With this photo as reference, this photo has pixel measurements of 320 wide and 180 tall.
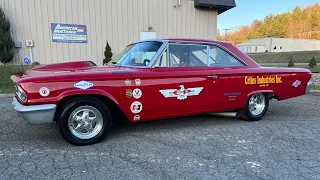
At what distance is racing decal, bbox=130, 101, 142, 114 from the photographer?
11.0ft

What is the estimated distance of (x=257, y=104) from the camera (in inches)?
180

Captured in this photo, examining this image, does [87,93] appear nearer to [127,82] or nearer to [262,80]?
[127,82]

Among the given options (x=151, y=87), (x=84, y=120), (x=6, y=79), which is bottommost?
(x=84, y=120)

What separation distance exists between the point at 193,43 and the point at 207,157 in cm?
199

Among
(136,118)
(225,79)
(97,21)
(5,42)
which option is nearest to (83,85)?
(136,118)

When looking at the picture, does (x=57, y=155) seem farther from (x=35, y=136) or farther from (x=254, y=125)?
(x=254, y=125)

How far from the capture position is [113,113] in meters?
3.66

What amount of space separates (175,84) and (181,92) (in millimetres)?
173

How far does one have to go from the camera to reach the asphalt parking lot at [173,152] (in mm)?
2535

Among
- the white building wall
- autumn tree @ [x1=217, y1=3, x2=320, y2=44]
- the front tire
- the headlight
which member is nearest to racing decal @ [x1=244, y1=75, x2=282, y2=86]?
the front tire

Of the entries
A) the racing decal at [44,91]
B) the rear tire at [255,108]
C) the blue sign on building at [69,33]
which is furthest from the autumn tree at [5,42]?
the rear tire at [255,108]

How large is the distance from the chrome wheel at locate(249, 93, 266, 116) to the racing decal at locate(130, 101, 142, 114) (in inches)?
91.9

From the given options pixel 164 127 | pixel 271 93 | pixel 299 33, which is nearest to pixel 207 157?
pixel 164 127

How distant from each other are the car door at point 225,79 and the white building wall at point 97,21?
905 centimetres
